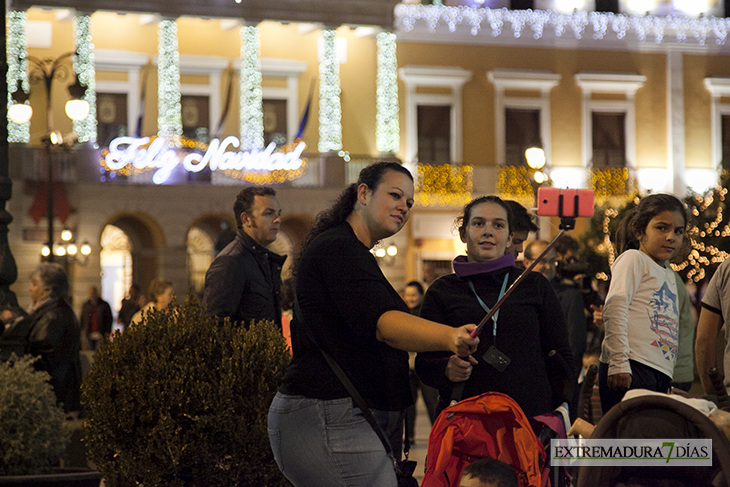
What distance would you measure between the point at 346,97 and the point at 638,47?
8.32 metres

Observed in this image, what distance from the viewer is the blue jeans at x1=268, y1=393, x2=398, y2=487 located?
3.19m

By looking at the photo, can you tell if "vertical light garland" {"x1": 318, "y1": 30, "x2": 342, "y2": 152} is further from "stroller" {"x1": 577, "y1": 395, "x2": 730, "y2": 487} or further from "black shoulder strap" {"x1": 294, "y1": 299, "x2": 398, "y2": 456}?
"black shoulder strap" {"x1": 294, "y1": 299, "x2": 398, "y2": 456}

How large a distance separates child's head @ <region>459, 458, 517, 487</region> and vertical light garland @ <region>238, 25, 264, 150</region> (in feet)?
72.8

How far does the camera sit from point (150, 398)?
16.5 feet

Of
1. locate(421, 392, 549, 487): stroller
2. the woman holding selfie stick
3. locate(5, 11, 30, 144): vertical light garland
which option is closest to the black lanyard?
the woman holding selfie stick

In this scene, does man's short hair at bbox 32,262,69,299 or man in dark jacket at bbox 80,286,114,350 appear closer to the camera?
man's short hair at bbox 32,262,69,299

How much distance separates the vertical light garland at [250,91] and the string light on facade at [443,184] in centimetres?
432

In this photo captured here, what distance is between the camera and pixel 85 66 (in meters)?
24.3

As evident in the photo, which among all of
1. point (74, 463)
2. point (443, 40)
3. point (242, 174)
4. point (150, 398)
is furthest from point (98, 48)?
point (150, 398)

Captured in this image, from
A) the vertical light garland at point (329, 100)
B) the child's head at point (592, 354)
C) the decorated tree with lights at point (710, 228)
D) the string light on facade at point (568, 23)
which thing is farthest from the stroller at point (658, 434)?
the string light on facade at point (568, 23)

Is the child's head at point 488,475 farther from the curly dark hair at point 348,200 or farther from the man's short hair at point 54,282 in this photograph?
the man's short hair at point 54,282

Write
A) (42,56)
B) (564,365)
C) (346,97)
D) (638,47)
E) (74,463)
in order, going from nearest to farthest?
(564,365), (74,463), (42,56), (346,97), (638,47)

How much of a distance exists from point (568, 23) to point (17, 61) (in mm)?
14185

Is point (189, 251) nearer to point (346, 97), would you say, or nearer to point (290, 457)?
point (346, 97)
